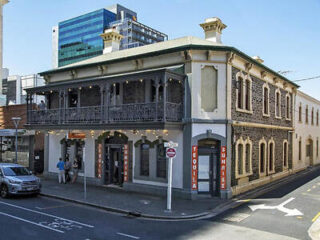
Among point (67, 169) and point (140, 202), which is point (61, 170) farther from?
point (140, 202)

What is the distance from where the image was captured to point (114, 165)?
19062 millimetres

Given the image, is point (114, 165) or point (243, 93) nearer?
point (243, 93)

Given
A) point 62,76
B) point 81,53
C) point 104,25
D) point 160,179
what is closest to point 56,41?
point 81,53

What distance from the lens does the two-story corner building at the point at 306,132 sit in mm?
27969

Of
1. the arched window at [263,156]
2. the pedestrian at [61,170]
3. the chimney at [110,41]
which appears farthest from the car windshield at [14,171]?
the arched window at [263,156]

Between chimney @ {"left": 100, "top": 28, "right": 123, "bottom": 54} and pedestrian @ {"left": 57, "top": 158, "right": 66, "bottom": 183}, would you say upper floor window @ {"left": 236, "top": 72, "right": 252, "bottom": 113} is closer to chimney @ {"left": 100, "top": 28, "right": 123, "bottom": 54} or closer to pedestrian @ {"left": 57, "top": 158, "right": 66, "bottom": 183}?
pedestrian @ {"left": 57, "top": 158, "right": 66, "bottom": 183}

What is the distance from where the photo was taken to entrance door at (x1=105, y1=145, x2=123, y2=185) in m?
18.7

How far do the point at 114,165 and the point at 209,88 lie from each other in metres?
7.42

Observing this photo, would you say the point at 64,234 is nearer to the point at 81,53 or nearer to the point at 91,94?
the point at 91,94

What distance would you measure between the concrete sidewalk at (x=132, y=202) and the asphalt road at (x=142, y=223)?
56 cm

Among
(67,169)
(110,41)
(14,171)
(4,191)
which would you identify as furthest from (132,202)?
(110,41)

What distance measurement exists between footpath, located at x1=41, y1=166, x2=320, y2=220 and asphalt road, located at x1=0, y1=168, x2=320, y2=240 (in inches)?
18.7

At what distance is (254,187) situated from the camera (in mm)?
18828

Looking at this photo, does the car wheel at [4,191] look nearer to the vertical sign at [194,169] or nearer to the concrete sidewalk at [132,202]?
the concrete sidewalk at [132,202]
